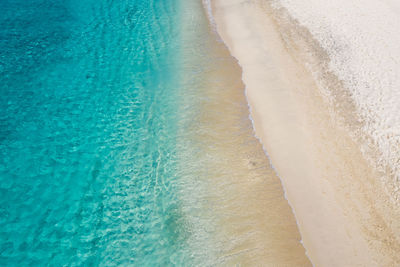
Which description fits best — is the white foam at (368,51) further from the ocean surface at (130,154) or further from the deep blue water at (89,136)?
the deep blue water at (89,136)

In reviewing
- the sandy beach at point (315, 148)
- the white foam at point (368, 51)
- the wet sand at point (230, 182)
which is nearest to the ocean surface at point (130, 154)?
the wet sand at point (230, 182)

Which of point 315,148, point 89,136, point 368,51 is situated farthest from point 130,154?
point 368,51

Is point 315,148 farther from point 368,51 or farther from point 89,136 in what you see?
point 89,136

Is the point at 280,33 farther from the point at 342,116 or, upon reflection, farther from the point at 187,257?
the point at 187,257

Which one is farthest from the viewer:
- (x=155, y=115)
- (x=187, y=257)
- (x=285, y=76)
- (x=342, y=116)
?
(x=285, y=76)

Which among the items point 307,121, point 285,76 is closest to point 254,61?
point 285,76

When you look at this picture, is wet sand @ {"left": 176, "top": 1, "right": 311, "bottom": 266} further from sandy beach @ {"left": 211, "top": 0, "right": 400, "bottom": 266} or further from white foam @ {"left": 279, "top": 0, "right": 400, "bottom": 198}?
white foam @ {"left": 279, "top": 0, "right": 400, "bottom": 198}

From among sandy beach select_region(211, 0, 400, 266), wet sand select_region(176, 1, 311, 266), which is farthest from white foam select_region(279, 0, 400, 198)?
wet sand select_region(176, 1, 311, 266)
